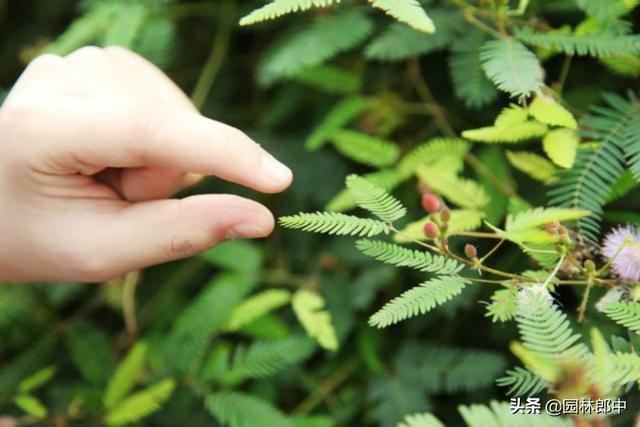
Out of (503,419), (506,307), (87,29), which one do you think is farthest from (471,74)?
(87,29)

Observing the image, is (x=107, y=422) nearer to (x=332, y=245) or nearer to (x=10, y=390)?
(x=10, y=390)

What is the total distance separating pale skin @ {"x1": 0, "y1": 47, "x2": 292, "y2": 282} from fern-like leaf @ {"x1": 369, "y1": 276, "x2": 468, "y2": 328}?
0.26 metres

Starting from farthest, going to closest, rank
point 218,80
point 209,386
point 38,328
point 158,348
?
1. point 218,80
2. point 38,328
3. point 158,348
4. point 209,386

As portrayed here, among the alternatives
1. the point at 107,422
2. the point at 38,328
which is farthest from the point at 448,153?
the point at 38,328

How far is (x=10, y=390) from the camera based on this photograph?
1816 mm

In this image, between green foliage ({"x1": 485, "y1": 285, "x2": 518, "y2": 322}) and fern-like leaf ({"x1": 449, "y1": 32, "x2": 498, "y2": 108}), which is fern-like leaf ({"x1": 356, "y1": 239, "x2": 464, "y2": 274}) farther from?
fern-like leaf ({"x1": 449, "y1": 32, "x2": 498, "y2": 108})

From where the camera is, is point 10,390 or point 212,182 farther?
point 212,182

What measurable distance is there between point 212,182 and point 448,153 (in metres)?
0.82

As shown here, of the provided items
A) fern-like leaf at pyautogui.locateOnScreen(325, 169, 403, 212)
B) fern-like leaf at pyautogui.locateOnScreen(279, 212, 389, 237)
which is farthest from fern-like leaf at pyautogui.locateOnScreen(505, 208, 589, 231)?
fern-like leaf at pyautogui.locateOnScreen(325, 169, 403, 212)

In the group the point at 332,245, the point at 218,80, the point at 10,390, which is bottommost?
the point at 10,390

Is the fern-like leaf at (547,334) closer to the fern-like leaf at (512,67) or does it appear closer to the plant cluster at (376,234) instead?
the plant cluster at (376,234)

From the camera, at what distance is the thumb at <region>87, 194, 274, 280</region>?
1.15 meters

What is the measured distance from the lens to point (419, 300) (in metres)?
1.05

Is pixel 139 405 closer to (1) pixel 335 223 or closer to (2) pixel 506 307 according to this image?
(1) pixel 335 223
